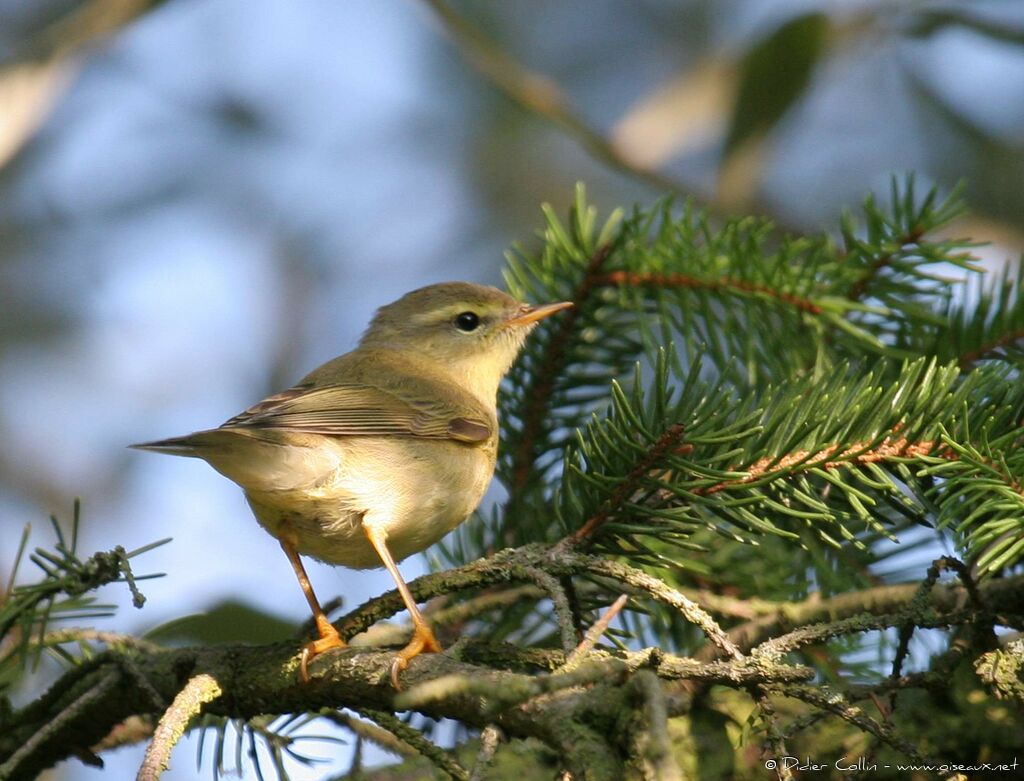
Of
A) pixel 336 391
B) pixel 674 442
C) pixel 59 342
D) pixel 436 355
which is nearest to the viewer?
pixel 674 442

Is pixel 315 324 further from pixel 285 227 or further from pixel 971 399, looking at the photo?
pixel 971 399

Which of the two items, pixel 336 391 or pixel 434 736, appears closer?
pixel 434 736

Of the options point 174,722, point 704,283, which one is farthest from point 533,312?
point 174,722

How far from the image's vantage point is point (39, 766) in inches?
106

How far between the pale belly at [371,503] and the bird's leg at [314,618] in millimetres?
34

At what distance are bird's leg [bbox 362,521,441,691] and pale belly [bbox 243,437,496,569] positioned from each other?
0.04 m

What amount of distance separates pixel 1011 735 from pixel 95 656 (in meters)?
2.25

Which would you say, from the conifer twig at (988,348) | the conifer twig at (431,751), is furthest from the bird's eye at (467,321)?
the conifer twig at (431,751)

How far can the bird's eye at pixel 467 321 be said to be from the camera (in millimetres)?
4641

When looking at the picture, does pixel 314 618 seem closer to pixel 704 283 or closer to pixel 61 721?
pixel 61 721

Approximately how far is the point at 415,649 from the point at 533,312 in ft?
4.64

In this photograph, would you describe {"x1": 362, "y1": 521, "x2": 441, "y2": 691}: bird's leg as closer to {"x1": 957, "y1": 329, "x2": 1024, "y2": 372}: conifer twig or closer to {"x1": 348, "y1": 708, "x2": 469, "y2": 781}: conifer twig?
{"x1": 348, "y1": 708, "x2": 469, "y2": 781}: conifer twig

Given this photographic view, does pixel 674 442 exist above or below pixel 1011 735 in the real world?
above

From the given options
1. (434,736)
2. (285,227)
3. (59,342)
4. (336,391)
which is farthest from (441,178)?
(434,736)
